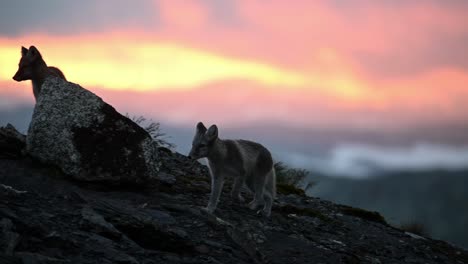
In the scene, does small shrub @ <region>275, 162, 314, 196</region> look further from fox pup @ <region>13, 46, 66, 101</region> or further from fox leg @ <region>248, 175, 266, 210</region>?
fox pup @ <region>13, 46, 66, 101</region>

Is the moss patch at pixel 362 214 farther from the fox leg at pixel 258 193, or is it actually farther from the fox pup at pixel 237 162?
the fox leg at pixel 258 193

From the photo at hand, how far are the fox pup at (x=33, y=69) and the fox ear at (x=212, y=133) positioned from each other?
5720mm

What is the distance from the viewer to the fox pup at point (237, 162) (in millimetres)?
15430

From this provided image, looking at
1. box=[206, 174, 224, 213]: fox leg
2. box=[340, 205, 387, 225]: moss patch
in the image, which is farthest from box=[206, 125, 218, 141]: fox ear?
box=[340, 205, 387, 225]: moss patch

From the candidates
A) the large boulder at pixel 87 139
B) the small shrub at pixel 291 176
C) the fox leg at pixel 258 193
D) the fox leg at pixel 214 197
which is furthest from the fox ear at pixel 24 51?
the small shrub at pixel 291 176

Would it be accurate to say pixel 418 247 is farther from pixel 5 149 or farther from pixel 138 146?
pixel 5 149

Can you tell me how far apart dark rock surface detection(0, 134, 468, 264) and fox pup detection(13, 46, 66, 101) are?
15.9 ft

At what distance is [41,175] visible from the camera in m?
14.2

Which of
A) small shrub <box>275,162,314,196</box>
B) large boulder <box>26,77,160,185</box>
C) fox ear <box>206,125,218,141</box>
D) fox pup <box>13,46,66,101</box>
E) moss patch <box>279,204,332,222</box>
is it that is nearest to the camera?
large boulder <box>26,77,160,185</box>

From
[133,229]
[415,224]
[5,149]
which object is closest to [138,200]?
[133,229]

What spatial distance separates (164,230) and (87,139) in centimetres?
301

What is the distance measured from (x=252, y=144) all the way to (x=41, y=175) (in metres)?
4.72

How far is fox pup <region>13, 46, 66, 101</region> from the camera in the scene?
63.1ft

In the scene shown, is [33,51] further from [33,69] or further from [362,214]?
[362,214]
